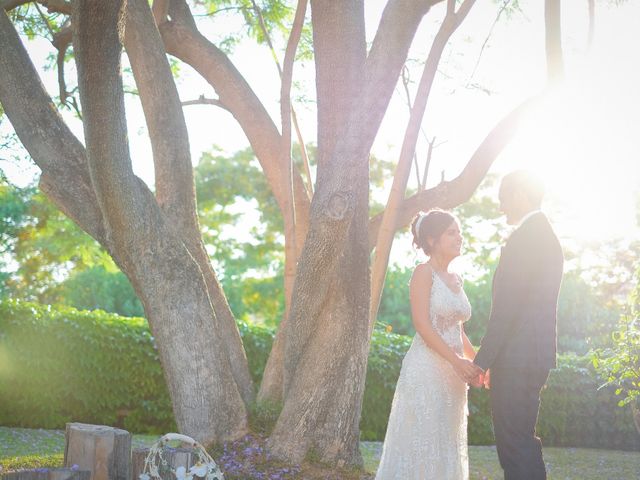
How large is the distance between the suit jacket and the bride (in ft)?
1.30

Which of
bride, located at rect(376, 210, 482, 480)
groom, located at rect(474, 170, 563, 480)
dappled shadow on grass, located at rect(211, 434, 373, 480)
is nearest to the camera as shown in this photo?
groom, located at rect(474, 170, 563, 480)

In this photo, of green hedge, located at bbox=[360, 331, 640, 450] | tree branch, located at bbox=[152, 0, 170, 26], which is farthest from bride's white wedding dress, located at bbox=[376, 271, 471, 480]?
green hedge, located at bbox=[360, 331, 640, 450]

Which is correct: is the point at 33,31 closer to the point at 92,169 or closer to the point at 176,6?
the point at 176,6

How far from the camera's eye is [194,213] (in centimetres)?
736

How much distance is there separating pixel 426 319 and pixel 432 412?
0.57 m

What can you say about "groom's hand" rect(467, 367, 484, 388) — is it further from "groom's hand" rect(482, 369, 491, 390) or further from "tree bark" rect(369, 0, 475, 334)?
"tree bark" rect(369, 0, 475, 334)

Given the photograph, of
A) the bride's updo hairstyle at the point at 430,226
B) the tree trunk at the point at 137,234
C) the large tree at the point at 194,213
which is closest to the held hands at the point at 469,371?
the bride's updo hairstyle at the point at 430,226

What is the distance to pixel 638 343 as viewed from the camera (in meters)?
7.32

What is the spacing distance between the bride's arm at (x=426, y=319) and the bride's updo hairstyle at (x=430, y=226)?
145 mm

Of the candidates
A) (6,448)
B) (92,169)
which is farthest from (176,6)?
(6,448)

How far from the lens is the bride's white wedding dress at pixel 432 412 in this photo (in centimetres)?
525

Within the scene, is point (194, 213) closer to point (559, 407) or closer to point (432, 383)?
point (432, 383)

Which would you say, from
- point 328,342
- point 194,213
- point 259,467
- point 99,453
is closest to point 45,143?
point 194,213

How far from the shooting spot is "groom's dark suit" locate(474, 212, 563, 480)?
190 inches
